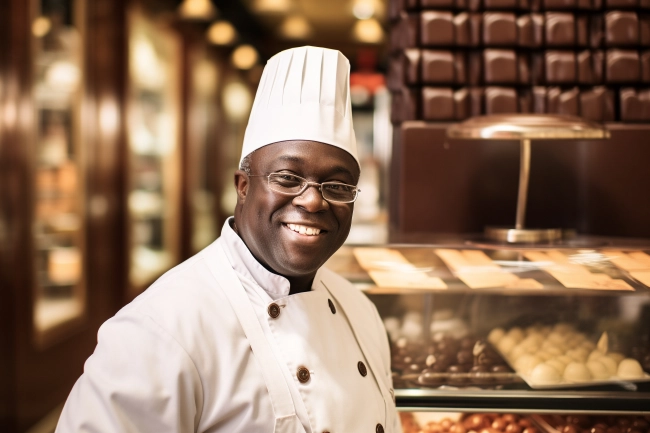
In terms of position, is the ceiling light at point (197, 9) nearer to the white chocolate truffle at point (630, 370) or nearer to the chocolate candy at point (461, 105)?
A: the chocolate candy at point (461, 105)

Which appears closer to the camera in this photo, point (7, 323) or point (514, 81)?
point (514, 81)

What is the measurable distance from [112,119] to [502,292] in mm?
3781

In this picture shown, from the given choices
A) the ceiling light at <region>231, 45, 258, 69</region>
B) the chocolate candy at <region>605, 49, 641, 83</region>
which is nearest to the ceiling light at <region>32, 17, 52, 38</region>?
the chocolate candy at <region>605, 49, 641, 83</region>

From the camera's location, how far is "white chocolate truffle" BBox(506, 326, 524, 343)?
6.79 feet

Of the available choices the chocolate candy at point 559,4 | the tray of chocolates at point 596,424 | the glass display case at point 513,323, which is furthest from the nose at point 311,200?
the chocolate candy at point 559,4

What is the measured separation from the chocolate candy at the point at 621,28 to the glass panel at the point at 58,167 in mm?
3015

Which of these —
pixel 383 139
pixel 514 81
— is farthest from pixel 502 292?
pixel 383 139

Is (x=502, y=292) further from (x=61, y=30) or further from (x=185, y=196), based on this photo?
(x=185, y=196)

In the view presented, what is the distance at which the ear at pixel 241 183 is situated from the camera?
1.40m

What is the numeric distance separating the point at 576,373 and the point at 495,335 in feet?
0.87

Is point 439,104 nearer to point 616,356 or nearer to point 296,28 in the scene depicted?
point 616,356

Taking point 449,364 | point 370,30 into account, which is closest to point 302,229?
point 449,364

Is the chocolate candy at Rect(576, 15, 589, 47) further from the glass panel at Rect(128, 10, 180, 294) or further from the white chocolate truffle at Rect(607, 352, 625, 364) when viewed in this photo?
the glass panel at Rect(128, 10, 180, 294)

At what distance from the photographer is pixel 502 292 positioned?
1.93 metres
